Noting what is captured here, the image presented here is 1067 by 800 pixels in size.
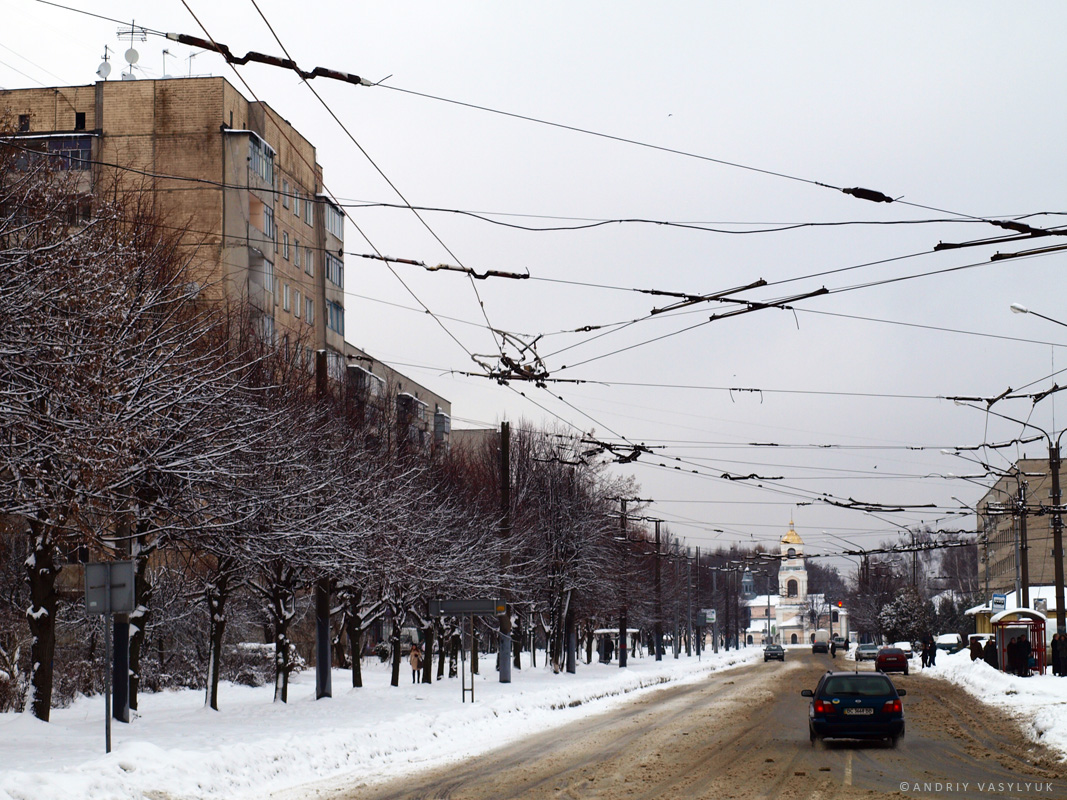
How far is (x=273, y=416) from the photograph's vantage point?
25.0 metres

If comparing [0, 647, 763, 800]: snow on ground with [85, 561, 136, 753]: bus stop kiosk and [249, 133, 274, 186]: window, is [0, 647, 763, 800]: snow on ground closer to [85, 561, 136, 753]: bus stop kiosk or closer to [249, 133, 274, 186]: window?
[85, 561, 136, 753]: bus stop kiosk

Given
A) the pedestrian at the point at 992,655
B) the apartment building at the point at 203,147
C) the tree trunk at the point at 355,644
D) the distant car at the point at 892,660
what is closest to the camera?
the tree trunk at the point at 355,644

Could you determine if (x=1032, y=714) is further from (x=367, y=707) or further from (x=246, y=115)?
(x=246, y=115)

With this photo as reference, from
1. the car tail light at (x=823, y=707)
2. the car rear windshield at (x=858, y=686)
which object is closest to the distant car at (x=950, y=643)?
the car rear windshield at (x=858, y=686)

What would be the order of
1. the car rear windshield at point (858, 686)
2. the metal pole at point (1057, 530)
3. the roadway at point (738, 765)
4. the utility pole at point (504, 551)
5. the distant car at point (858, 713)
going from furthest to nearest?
the utility pole at point (504, 551), the metal pole at point (1057, 530), the car rear windshield at point (858, 686), the distant car at point (858, 713), the roadway at point (738, 765)

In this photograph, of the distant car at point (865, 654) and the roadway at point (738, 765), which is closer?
the roadway at point (738, 765)

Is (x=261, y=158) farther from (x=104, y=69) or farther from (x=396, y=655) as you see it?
(x=396, y=655)

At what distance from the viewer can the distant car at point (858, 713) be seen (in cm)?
2173

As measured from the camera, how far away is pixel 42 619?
20.7 m

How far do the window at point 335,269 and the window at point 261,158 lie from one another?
690 cm

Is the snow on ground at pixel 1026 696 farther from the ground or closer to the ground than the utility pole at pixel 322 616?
closer to the ground

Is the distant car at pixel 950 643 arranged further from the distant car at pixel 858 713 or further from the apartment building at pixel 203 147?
the distant car at pixel 858 713

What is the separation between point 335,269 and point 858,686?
47047mm

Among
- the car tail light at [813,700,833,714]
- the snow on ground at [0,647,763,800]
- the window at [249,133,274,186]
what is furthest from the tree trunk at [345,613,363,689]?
the window at [249,133,274,186]
